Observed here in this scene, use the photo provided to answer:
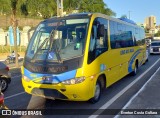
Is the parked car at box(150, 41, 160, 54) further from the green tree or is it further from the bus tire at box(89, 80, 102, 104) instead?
the bus tire at box(89, 80, 102, 104)

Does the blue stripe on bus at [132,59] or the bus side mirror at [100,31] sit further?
the blue stripe on bus at [132,59]

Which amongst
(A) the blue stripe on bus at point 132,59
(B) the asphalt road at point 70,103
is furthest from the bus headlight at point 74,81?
(A) the blue stripe on bus at point 132,59

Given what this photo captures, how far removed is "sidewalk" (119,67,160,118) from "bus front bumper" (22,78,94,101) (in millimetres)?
1113

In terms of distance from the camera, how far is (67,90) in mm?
6699

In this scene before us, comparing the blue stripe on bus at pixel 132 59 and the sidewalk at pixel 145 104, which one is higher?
the blue stripe on bus at pixel 132 59

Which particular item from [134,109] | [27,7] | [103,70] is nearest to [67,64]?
[103,70]

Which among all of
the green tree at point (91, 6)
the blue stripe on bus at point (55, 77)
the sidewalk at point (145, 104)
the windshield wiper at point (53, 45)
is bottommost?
the sidewalk at point (145, 104)

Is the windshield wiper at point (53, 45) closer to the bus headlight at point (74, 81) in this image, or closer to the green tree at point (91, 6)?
the bus headlight at point (74, 81)

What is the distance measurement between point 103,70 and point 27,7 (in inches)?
527

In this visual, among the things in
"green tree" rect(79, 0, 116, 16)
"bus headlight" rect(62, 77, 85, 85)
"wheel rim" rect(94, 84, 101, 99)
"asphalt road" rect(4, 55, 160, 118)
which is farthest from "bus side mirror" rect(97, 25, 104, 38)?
"green tree" rect(79, 0, 116, 16)

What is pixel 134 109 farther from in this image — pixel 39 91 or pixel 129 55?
pixel 129 55

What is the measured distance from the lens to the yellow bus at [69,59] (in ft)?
22.1

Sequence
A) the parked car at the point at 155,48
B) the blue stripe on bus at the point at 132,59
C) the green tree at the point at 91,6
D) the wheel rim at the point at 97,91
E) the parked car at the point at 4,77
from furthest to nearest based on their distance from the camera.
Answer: the green tree at the point at 91,6, the parked car at the point at 155,48, the blue stripe on bus at the point at 132,59, the parked car at the point at 4,77, the wheel rim at the point at 97,91

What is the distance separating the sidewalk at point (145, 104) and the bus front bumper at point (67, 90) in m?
1.11
